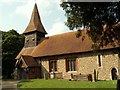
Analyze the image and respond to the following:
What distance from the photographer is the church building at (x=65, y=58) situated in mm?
30734

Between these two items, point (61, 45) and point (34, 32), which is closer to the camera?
point (61, 45)

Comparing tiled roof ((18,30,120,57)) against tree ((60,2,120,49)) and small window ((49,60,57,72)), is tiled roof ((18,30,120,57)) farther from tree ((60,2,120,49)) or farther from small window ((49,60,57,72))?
tree ((60,2,120,49))

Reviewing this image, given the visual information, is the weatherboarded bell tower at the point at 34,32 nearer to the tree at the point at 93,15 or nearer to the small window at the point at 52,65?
the small window at the point at 52,65

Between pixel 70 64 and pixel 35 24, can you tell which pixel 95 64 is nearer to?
pixel 70 64

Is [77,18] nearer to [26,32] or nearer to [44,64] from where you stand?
[44,64]

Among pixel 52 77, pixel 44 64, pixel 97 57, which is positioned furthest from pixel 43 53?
pixel 97 57

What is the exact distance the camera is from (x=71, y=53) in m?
34.8

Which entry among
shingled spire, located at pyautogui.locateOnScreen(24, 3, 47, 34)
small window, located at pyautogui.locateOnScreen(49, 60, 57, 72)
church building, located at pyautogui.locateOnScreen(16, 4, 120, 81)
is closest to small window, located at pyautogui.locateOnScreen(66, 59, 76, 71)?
church building, located at pyautogui.locateOnScreen(16, 4, 120, 81)

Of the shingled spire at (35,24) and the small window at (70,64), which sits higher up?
the shingled spire at (35,24)

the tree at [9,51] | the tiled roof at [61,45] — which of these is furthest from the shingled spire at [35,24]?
the tree at [9,51]

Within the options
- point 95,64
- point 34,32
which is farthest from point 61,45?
point 34,32

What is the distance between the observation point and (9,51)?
56594mm

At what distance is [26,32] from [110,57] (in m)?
21.7

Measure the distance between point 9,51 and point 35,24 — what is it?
1333cm
